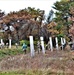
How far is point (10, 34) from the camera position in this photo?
47.4m

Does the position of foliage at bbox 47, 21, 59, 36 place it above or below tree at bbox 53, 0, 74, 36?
below

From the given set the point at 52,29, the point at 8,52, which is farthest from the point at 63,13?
the point at 8,52

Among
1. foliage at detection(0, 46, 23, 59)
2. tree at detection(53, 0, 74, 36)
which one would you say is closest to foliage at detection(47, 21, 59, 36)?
tree at detection(53, 0, 74, 36)

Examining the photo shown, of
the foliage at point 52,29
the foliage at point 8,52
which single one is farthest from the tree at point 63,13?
the foliage at point 8,52

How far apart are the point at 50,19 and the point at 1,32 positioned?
9933mm

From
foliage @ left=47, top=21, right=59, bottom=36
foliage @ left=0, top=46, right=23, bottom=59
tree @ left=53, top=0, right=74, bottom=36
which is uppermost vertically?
→ tree @ left=53, top=0, right=74, bottom=36

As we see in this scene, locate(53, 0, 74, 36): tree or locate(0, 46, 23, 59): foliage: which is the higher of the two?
locate(53, 0, 74, 36): tree

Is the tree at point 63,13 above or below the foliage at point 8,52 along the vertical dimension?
above

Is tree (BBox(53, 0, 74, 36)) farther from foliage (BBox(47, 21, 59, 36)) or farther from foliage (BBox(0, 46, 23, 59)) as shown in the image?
foliage (BBox(0, 46, 23, 59))

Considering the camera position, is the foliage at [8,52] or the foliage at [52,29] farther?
the foliage at [52,29]

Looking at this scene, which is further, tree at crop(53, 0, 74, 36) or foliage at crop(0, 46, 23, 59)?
tree at crop(53, 0, 74, 36)

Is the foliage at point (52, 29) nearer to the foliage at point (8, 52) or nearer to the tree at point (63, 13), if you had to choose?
the tree at point (63, 13)

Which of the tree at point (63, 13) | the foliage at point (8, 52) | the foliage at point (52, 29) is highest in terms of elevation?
the tree at point (63, 13)

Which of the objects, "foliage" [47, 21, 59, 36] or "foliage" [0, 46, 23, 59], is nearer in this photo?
"foliage" [0, 46, 23, 59]
